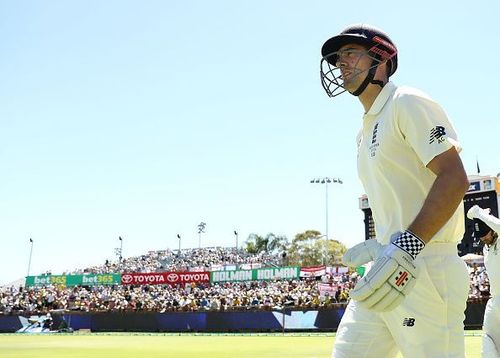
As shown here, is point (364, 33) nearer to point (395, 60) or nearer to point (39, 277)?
point (395, 60)

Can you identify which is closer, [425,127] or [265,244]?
[425,127]

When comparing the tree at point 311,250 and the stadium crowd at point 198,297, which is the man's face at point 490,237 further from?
the tree at point 311,250

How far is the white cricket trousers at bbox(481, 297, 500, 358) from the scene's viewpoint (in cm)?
756

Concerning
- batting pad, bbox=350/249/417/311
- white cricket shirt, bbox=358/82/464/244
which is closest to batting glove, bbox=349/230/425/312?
batting pad, bbox=350/249/417/311

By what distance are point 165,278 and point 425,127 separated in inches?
1825

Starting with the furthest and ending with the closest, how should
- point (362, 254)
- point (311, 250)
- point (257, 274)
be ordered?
point (311, 250)
point (257, 274)
point (362, 254)

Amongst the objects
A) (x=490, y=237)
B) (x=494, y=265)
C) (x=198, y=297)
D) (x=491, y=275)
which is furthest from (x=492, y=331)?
(x=198, y=297)

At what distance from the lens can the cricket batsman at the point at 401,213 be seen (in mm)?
2764

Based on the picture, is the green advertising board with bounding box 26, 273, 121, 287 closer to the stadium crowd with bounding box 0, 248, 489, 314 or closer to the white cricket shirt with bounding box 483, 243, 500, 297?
the stadium crowd with bounding box 0, 248, 489, 314

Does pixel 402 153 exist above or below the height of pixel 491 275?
above

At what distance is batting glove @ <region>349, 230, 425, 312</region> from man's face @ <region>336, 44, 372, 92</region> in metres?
1.17

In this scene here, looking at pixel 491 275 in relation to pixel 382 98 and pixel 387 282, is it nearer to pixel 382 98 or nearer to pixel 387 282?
pixel 382 98

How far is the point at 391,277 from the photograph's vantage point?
8.79 feet

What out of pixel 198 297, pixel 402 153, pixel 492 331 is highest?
pixel 402 153
